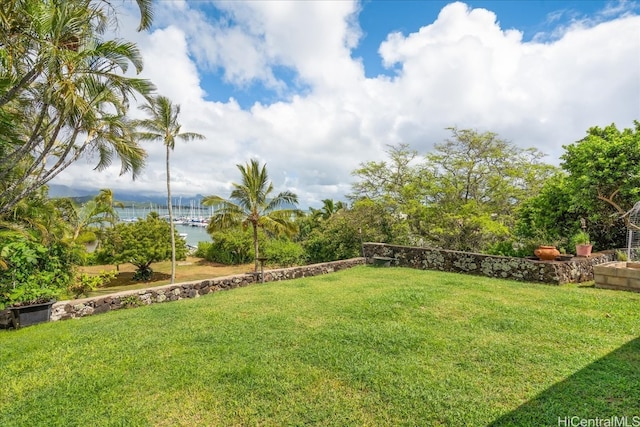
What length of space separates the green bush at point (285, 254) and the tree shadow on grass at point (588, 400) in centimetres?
1880

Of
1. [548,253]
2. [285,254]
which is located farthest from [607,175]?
[285,254]

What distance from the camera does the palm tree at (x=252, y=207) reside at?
15.2 meters

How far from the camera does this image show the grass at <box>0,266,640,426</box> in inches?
111

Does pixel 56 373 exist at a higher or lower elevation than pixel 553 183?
lower

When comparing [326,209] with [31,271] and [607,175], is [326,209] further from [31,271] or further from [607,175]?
[31,271]

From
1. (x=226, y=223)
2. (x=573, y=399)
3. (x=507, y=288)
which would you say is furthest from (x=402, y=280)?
(x=226, y=223)

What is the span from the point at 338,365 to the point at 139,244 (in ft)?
64.6

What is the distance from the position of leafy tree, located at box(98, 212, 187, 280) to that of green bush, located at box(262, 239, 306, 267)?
6835 millimetres

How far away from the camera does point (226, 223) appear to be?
15.3 metres

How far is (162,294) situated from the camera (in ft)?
26.5

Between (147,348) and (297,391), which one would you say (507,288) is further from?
(147,348)

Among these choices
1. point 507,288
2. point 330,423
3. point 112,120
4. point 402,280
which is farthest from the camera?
point 402,280

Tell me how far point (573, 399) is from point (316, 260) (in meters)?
19.2

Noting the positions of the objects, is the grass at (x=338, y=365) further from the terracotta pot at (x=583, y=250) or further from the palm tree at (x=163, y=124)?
the palm tree at (x=163, y=124)
